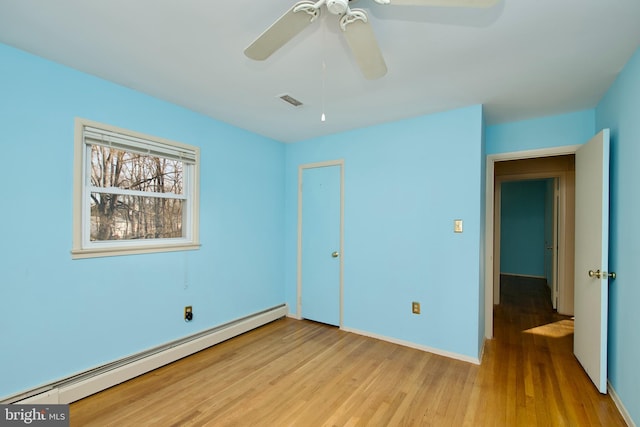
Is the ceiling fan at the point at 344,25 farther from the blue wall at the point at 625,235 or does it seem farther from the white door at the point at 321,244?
the white door at the point at 321,244

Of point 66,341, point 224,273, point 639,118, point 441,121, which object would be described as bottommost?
point 66,341

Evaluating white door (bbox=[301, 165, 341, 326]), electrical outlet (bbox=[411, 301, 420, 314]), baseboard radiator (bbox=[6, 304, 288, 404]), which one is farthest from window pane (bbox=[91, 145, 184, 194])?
electrical outlet (bbox=[411, 301, 420, 314])

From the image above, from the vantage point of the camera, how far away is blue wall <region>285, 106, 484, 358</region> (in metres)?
2.74

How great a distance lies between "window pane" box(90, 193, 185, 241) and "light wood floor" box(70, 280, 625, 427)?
4.02 ft

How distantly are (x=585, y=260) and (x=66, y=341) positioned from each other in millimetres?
4243

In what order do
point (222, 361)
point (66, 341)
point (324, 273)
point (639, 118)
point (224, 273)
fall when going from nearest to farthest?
1. point (639, 118)
2. point (66, 341)
3. point (222, 361)
4. point (224, 273)
5. point (324, 273)

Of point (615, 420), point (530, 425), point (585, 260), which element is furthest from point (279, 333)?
point (585, 260)

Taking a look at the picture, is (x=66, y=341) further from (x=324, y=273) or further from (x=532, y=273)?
(x=532, y=273)

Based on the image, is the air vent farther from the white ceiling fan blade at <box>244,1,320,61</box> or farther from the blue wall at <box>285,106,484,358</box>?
the white ceiling fan blade at <box>244,1,320,61</box>

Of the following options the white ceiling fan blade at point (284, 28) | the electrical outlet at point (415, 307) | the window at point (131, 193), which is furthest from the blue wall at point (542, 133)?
the window at point (131, 193)

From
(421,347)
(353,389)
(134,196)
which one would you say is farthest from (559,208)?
(134,196)

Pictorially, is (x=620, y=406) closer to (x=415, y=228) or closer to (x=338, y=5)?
(x=415, y=228)

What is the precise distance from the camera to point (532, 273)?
6918 mm

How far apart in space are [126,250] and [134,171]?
712mm
